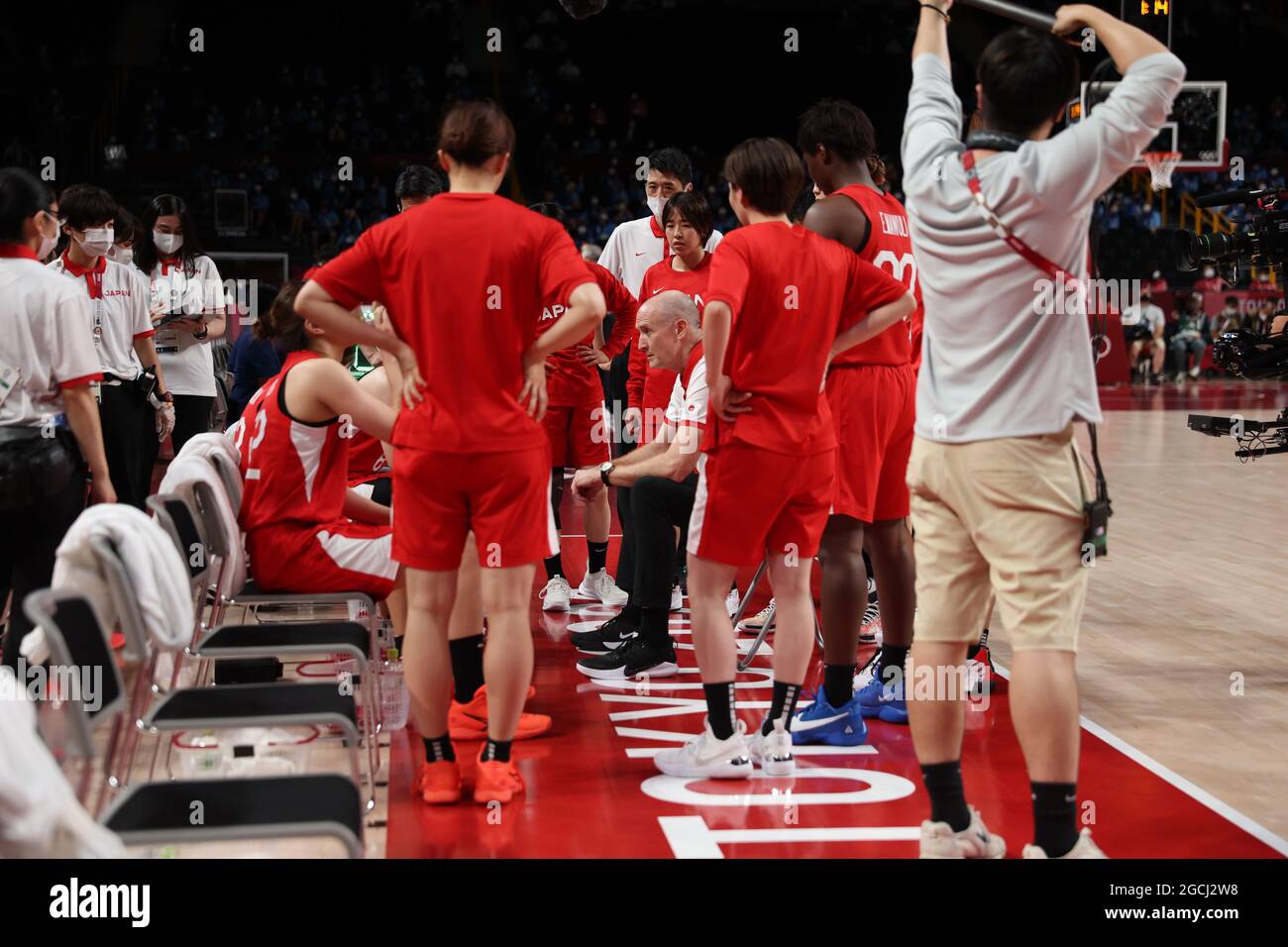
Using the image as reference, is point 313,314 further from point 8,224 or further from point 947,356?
point 947,356

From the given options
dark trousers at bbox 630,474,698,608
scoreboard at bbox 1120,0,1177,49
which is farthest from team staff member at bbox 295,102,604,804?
scoreboard at bbox 1120,0,1177,49

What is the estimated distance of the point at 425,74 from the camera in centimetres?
2517

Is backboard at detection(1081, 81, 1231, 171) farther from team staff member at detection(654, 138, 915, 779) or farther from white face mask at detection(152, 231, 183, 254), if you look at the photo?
team staff member at detection(654, 138, 915, 779)

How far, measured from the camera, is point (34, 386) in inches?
153

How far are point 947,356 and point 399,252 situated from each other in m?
1.39

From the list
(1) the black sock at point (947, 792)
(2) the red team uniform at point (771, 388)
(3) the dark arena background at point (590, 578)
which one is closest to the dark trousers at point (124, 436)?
(3) the dark arena background at point (590, 578)

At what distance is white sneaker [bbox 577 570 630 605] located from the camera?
6254 millimetres

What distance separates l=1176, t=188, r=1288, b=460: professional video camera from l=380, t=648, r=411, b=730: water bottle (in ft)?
10.0

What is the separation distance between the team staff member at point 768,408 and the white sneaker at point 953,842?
91 cm

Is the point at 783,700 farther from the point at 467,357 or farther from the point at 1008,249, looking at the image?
the point at 1008,249

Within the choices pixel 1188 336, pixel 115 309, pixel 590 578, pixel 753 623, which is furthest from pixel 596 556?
pixel 1188 336

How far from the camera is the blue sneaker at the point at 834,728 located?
13.8ft

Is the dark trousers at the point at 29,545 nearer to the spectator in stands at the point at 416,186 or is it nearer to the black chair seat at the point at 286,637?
the black chair seat at the point at 286,637
